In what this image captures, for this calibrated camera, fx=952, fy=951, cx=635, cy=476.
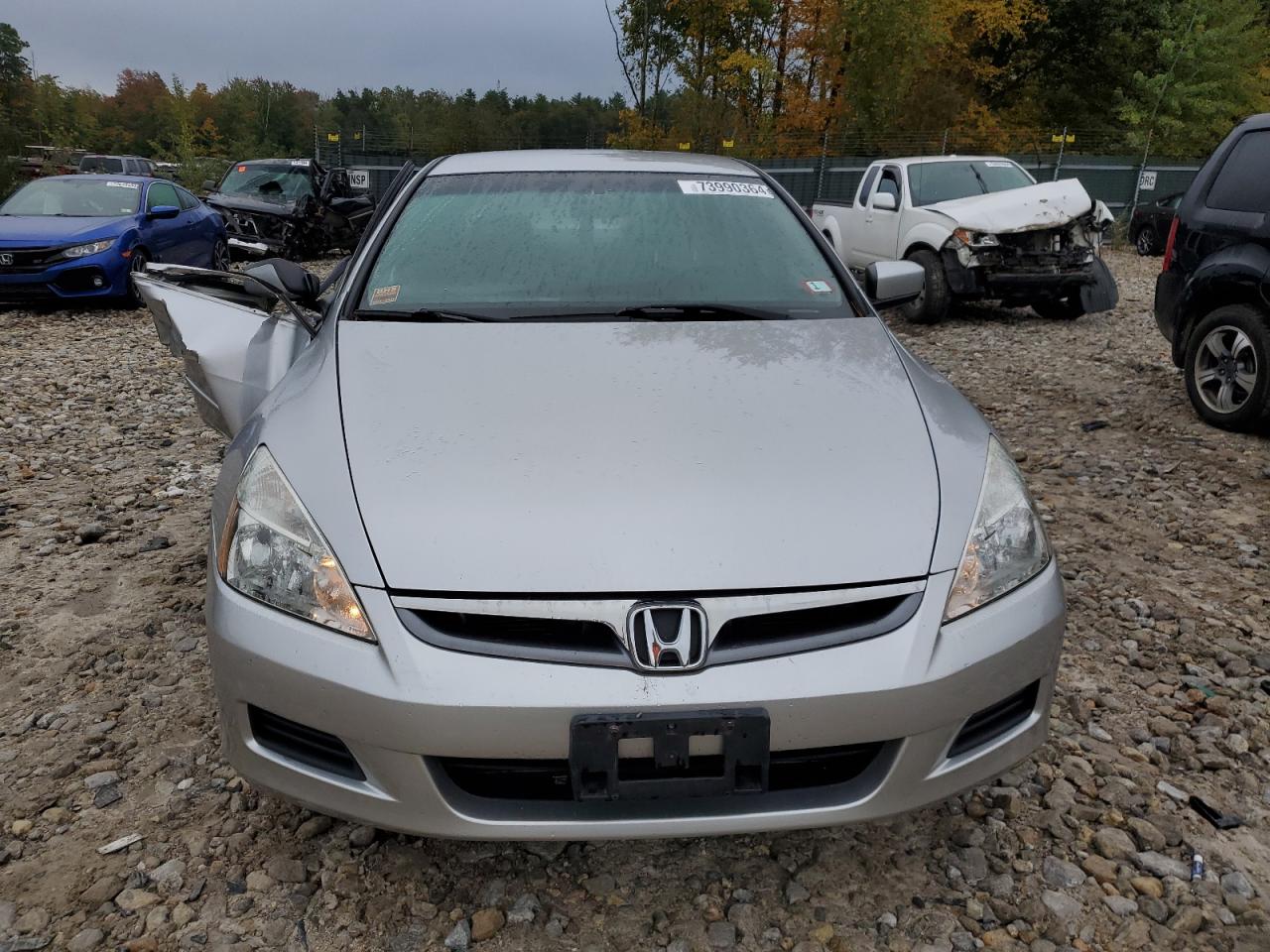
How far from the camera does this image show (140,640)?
10.1ft

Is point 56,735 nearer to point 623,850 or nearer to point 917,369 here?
point 623,850

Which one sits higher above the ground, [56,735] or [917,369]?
[917,369]

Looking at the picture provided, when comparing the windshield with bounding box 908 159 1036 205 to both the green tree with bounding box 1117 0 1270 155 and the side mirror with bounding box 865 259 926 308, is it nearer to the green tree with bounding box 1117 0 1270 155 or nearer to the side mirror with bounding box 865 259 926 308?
the side mirror with bounding box 865 259 926 308

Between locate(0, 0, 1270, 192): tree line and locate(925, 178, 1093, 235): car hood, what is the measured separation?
43.9ft

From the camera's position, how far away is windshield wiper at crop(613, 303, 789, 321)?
2.66 m

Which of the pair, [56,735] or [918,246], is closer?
[56,735]

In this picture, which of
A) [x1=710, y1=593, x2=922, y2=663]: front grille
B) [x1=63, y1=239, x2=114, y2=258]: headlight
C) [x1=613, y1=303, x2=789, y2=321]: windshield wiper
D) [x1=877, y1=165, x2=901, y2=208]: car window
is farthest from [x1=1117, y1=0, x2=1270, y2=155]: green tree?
[x1=710, y1=593, x2=922, y2=663]: front grille

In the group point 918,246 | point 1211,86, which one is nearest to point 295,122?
point 1211,86

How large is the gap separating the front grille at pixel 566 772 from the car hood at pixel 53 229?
31.0ft

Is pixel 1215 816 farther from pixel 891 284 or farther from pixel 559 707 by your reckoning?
pixel 891 284

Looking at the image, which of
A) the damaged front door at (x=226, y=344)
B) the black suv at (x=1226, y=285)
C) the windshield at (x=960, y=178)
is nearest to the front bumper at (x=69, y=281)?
the damaged front door at (x=226, y=344)

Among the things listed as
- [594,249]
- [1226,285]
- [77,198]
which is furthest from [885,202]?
[77,198]

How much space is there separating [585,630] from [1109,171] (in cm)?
2321

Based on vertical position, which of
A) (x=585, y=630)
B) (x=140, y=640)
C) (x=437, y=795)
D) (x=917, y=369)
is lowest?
(x=140, y=640)
